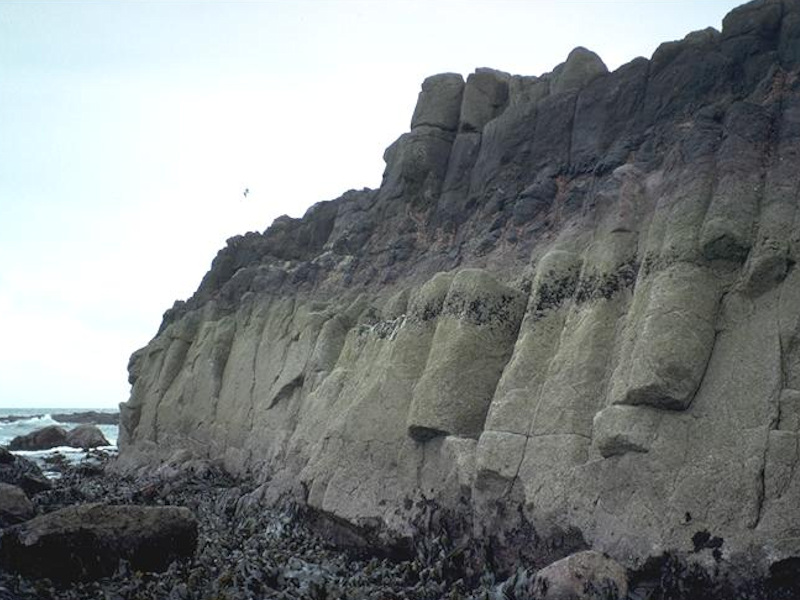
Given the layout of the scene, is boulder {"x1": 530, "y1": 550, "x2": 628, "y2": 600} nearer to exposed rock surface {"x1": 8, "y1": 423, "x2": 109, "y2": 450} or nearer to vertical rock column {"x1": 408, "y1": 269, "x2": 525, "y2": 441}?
vertical rock column {"x1": 408, "y1": 269, "x2": 525, "y2": 441}

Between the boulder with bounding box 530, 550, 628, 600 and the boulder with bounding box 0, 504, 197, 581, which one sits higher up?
the boulder with bounding box 530, 550, 628, 600

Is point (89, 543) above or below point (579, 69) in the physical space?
below

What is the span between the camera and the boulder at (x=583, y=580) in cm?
1130

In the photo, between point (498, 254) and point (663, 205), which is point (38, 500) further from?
point (663, 205)

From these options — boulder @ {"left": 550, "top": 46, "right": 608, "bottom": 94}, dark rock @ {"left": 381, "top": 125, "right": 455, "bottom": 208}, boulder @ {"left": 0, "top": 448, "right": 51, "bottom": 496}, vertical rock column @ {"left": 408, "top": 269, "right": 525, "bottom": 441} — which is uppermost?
boulder @ {"left": 550, "top": 46, "right": 608, "bottom": 94}

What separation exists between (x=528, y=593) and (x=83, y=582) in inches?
379

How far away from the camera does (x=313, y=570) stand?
1623 centimetres

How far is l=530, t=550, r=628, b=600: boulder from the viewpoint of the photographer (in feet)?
37.1

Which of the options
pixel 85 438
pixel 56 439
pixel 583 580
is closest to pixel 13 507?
pixel 583 580

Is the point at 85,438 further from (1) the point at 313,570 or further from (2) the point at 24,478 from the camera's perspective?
(1) the point at 313,570

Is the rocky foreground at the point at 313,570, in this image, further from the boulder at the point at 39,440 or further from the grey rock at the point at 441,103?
the boulder at the point at 39,440

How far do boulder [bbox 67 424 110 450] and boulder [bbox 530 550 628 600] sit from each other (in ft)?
190

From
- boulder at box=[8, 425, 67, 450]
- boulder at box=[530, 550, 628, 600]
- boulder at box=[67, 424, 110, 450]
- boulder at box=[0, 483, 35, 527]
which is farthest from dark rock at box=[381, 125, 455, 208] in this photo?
boulder at box=[8, 425, 67, 450]

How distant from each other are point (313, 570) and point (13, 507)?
30.7 feet
